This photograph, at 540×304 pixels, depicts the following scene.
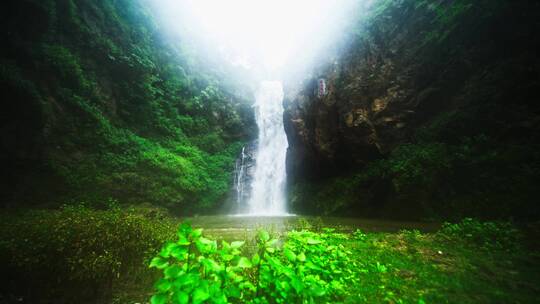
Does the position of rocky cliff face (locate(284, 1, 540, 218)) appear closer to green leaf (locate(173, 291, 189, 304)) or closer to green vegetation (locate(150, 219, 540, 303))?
green vegetation (locate(150, 219, 540, 303))

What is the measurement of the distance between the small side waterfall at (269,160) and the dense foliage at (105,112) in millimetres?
3022

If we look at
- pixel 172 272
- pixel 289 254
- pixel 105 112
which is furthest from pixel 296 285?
pixel 105 112

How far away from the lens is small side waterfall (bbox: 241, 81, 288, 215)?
23.0 meters

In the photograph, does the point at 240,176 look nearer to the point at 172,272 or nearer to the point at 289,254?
the point at 289,254

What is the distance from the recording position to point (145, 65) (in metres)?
21.3

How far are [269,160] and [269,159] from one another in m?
0.12

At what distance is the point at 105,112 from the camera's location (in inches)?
679

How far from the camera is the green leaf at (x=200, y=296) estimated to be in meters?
1.12

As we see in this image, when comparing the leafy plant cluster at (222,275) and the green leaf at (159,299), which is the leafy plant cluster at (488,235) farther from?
the green leaf at (159,299)

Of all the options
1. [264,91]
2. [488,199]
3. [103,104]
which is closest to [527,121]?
[488,199]

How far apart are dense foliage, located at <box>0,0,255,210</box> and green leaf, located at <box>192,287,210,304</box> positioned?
14.2 metres

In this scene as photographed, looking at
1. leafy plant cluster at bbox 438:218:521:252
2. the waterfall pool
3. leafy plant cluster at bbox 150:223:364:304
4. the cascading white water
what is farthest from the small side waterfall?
leafy plant cluster at bbox 150:223:364:304

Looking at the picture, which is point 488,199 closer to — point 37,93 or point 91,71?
point 37,93

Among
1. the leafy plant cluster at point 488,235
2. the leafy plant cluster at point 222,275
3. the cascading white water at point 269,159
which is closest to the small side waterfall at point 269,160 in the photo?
the cascading white water at point 269,159
